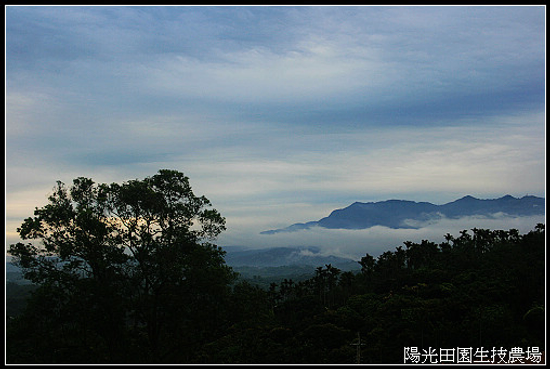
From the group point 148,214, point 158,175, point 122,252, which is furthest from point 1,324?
point 158,175

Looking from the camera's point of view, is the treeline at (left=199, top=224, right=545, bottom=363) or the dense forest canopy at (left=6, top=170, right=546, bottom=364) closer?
the dense forest canopy at (left=6, top=170, right=546, bottom=364)

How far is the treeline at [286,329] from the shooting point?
543 inches

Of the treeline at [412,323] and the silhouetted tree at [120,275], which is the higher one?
the silhouetted tree at [120,275]

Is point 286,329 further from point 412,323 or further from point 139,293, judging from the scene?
point 139,293

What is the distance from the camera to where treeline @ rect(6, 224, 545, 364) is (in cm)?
1380

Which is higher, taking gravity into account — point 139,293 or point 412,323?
point 139,293

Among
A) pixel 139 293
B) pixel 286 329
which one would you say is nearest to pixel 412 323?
pixel 286 329

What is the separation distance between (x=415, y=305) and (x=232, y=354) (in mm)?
10685

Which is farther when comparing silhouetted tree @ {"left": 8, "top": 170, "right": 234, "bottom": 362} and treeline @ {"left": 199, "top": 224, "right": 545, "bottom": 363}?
treeline @ {"left": 199, "top": 224, "right": 545, "bottom": 363}

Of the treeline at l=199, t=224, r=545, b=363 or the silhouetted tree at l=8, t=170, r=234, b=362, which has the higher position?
the silhouetted tree at l=8, t=170, r=234, b=362

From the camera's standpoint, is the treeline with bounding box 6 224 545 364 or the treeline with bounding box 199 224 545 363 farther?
the treeline with bounding box 199 224 545 363

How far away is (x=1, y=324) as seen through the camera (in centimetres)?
1038

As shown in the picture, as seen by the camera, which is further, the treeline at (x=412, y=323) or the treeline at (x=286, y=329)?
the treeline at (x=412, y=323)

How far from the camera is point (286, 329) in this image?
2294 centimetres
